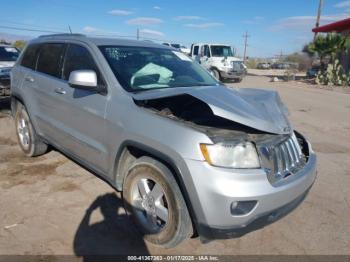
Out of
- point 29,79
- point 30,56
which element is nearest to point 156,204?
point 29,79

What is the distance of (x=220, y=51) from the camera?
776 inches

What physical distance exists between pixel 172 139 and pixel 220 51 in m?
17.8

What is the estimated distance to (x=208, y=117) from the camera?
10.3 ft

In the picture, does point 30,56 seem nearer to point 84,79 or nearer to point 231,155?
point 84,79

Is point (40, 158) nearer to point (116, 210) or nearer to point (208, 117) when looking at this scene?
point (116, 210)

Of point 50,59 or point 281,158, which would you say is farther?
point 50,59

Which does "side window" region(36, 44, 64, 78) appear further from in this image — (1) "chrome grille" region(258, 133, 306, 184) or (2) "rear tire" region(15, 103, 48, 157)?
(1) "chrome grille" region(258, 133, 306, 184)

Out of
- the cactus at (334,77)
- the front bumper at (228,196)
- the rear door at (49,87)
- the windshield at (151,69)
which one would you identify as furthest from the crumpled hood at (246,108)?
the cactus at (334,77)

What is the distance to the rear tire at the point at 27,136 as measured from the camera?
16.7 feet

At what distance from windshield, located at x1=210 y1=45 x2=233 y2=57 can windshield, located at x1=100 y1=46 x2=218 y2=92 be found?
15.6 metres

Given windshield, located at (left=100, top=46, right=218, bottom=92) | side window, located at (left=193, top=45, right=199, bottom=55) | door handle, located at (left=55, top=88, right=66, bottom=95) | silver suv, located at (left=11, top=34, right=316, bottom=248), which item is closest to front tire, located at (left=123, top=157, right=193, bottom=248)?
silver suv, located at (left=11, top=34, right=316, bottom=248)

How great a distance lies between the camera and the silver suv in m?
2.55

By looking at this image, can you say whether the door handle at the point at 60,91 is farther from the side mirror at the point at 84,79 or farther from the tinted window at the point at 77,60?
the side mirror at the point at 84,79

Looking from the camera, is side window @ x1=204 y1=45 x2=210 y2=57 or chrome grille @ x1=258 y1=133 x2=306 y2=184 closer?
chrome grille @ x1=258 y1=133 x2=306 y2=184
